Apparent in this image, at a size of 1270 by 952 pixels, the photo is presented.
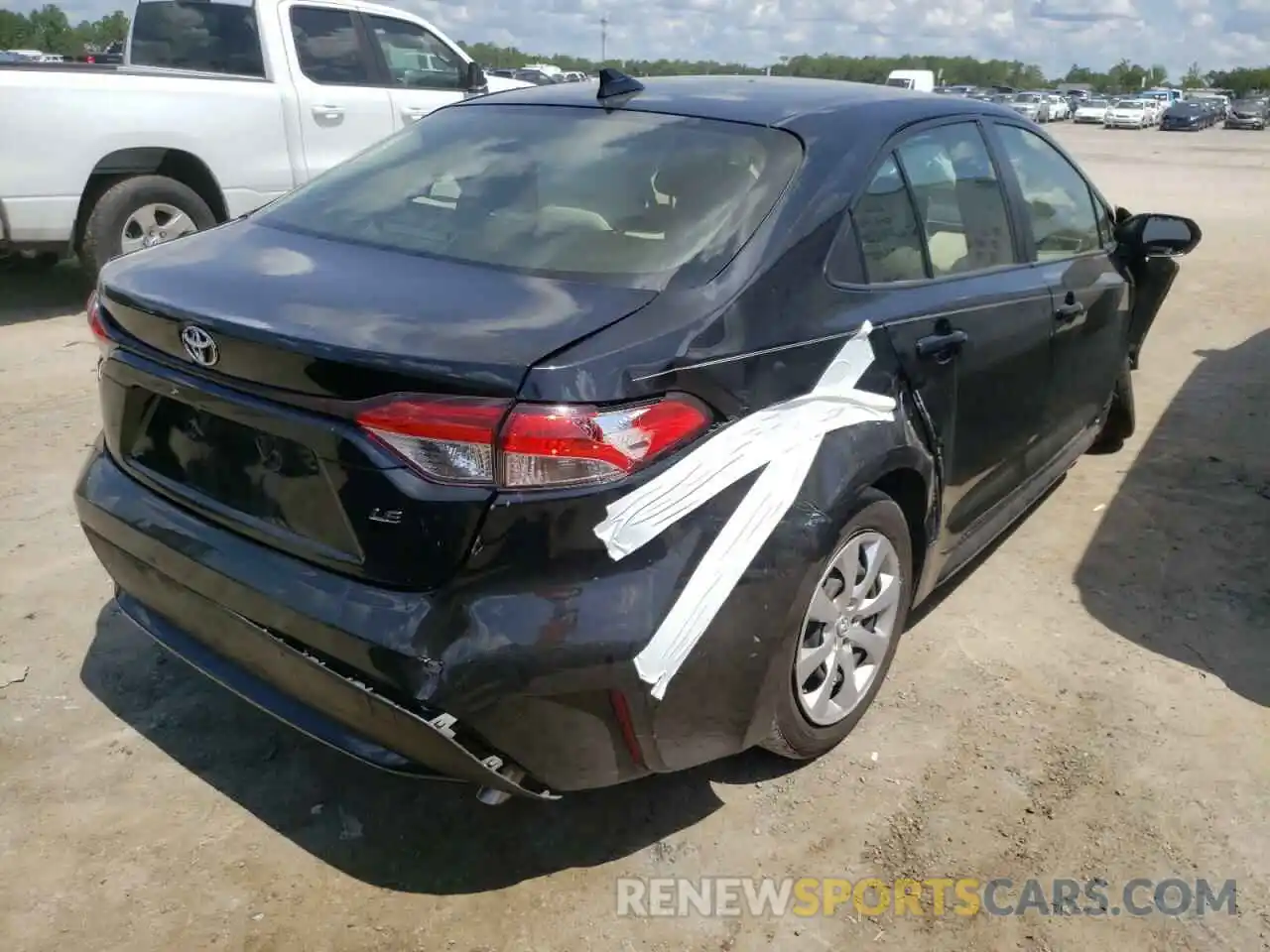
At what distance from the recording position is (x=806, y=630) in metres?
2.66

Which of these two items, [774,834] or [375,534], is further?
[774,834]

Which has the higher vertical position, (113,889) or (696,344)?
(696,344)

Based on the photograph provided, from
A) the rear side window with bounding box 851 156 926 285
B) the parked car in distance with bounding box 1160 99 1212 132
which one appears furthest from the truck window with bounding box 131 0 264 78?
the parked car in distance with bounding box 1160 99 1212 132

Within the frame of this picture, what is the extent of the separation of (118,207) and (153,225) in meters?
0.31

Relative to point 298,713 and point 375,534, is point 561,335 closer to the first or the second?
point 375,534

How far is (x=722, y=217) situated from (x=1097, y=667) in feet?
6.40

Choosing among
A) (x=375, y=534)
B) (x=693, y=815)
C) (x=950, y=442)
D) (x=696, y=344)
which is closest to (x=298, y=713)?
(x=375, y=534)

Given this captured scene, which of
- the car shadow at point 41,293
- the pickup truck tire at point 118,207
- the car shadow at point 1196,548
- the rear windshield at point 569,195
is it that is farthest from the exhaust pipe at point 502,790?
the car shadow at point 41,293

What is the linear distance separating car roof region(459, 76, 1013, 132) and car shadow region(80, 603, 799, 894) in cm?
173

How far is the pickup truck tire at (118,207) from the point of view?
22.8 feet

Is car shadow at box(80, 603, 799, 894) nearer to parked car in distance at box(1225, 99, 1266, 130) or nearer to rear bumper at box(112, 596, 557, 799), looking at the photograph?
rear bumper at box(112, 596, 557, 799)

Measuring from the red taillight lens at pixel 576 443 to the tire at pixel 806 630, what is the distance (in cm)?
55

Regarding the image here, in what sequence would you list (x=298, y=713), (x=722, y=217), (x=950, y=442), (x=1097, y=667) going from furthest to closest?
(x=1097, y=667)
(x=950, y=442)
(x=722, y=217)
(x=298, y=713)

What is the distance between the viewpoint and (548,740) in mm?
2186
